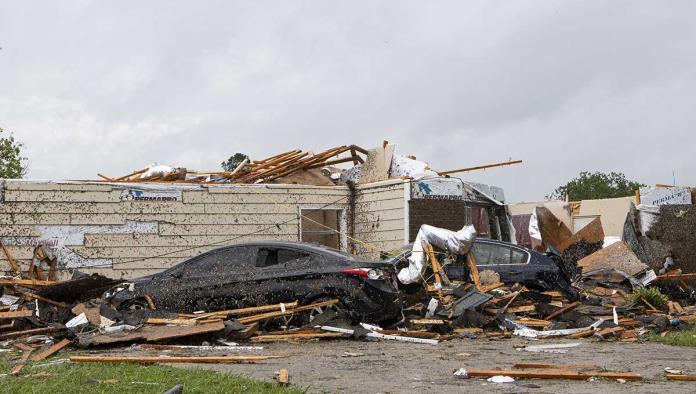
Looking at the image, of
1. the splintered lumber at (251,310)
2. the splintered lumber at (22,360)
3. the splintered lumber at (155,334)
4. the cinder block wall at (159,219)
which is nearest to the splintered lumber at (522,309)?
the splintered lumber at (251,310)

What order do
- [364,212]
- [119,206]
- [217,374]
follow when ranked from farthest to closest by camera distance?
[364,212] < [119,206] < [217,374]

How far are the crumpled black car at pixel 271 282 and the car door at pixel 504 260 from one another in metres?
3.25

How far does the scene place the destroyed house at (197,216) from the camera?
1697 cm

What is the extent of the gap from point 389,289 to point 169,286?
3584 mm

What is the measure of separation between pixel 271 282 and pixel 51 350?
139 inches

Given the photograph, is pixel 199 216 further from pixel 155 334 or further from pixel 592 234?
pixel 592 234

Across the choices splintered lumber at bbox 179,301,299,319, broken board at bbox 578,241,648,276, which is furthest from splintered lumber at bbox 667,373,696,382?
broken board at bbox 578,241,648,276

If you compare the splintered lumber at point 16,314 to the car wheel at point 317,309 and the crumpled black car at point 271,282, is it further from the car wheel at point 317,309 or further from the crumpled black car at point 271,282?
the car wheel at point 317,309

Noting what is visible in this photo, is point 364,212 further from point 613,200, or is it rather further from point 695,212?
point 613,200

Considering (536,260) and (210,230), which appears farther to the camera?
(210,230)

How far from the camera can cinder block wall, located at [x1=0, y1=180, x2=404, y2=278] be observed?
55.3ft

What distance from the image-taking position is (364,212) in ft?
64.3

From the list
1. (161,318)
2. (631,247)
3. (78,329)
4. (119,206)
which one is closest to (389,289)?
(161,318)

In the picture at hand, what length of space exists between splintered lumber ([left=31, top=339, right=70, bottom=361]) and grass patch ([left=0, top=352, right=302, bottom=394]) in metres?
0.91
